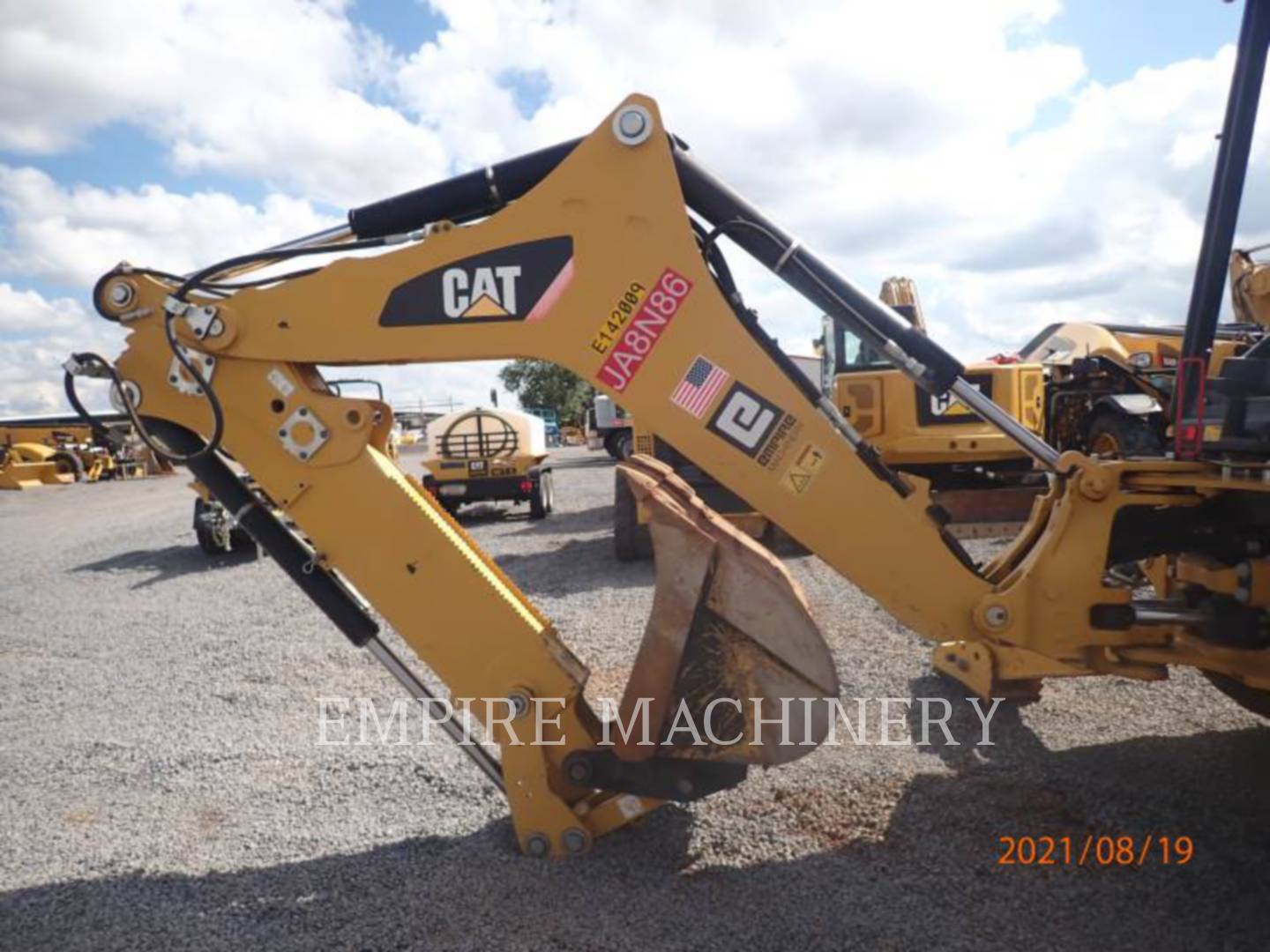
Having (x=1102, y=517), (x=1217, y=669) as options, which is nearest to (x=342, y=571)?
(x=1102, y=517)

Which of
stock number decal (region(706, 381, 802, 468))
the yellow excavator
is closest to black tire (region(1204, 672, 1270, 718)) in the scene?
the yellow excavator

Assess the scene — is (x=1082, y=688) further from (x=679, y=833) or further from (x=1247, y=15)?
(x=1247, y=15)

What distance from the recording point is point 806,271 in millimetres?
2859

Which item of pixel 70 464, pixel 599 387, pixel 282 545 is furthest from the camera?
pixel 70 464

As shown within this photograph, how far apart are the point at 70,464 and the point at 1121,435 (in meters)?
31.2

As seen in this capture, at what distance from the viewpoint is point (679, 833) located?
3158 mm

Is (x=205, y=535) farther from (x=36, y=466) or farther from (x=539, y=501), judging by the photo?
(x=36, y=466)

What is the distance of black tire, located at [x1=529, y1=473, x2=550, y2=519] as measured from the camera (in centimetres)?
1279

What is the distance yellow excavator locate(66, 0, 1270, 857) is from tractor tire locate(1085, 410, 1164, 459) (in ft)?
22.2

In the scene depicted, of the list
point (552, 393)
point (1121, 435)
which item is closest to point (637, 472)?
point (1121, 435)

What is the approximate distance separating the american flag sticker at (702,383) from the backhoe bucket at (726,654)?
336mm

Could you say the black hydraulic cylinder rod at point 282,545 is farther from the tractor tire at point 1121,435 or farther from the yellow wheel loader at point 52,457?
the yellow wheel loader at point 52,457

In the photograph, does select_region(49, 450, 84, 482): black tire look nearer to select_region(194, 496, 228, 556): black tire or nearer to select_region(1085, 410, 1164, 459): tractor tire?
select_region(194, 496, 228, 556): black tire
